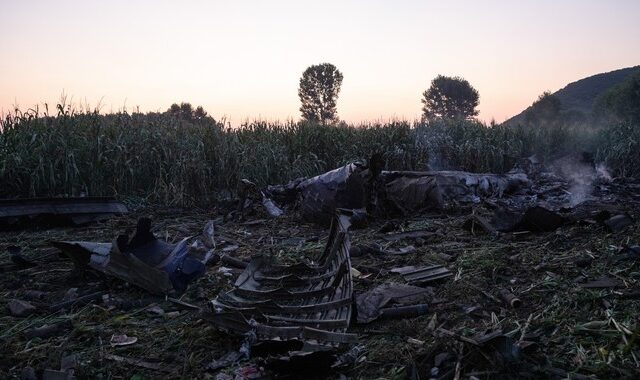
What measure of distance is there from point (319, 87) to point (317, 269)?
55.2m

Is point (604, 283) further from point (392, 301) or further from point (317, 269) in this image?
point (317, 269)

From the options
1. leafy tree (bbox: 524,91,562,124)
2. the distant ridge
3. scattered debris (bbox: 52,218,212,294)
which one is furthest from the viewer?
the distant ridge

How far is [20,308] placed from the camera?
344 cm

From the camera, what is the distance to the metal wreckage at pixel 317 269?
2.78m

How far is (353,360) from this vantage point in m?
2.46

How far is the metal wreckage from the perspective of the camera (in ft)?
9.12

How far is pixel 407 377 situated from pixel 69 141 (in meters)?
8.24

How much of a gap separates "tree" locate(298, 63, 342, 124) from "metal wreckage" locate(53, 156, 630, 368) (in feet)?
166

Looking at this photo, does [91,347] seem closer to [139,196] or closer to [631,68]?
[139,196]

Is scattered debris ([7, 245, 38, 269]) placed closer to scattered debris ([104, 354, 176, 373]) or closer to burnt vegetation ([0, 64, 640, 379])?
burnt vegetation ([0, 64, 640, 379])

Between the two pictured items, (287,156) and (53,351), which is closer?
(53,351)

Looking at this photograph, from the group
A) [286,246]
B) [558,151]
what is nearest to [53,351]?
[286,246]

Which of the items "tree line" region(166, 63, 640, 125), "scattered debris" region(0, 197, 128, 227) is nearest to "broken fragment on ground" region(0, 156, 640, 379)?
"scattered debris" region(0, 197, 128, 227)

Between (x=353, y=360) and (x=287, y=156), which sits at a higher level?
(x=287, y=156)
